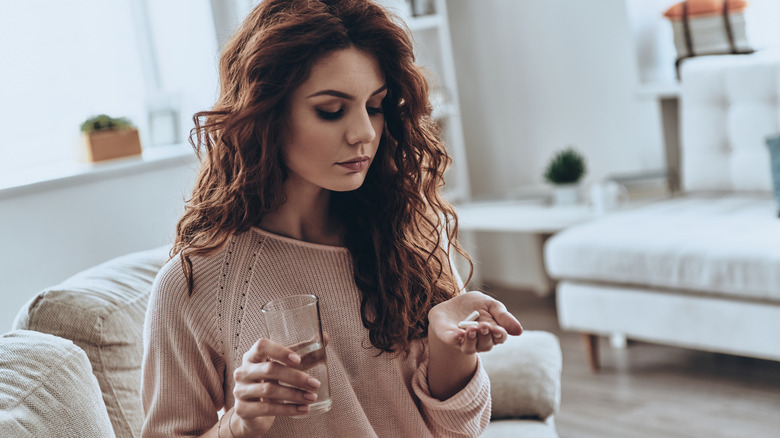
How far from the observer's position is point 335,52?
1.16 metres

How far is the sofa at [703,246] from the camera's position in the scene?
2.44 metres

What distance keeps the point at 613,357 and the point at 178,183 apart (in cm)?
170

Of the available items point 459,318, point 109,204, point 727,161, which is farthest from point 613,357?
point 459,318

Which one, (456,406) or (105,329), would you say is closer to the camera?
(456,406)

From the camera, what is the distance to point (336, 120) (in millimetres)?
1155

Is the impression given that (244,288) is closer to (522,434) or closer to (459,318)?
(459,318)

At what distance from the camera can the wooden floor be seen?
2.43 metres

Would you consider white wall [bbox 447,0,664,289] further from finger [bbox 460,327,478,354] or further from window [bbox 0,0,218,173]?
finger [bbox 460,327,478,354]

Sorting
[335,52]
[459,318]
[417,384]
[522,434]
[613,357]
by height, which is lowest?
[613,357]

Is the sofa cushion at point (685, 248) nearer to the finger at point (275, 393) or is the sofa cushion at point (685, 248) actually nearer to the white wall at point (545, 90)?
the white wall at point (545, 90)

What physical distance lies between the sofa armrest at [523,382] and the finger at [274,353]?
2.75 feet

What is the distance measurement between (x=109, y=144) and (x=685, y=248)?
1.81 metres

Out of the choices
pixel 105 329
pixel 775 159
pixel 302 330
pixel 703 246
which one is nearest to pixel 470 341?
pixel 302 330

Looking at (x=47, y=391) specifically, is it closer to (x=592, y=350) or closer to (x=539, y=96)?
(x=592, y=350)
